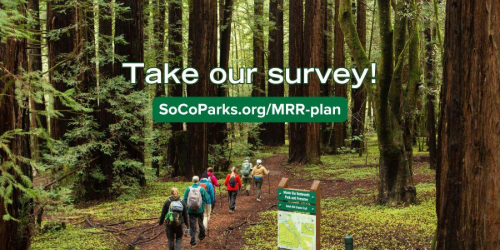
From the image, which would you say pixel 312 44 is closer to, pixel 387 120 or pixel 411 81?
pixel 411 81

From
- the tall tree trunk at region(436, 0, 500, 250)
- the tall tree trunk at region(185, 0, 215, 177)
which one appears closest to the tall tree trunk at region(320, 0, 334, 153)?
the tall tree trunk at region(185, 0, 215, 177)

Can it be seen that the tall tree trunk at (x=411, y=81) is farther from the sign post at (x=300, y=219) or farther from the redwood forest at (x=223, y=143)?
the sign post at (x=300, y=219)

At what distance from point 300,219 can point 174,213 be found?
2.60m

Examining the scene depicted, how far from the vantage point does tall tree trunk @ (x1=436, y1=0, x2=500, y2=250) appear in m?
4.55

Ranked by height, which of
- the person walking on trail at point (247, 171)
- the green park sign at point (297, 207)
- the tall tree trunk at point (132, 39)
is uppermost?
the tall tree trunk at point (132, 39)

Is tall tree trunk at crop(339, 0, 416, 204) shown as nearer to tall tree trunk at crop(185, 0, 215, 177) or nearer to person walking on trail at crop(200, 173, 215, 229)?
person walking on trail at crop(200, 173, 215, 229)

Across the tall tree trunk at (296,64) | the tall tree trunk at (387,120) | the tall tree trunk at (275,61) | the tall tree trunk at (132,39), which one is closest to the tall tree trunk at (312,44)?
the tall tree trunk at (296,64)

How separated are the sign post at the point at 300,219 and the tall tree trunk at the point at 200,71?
11.5 meters

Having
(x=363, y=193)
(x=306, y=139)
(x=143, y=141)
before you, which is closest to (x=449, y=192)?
(x=363, y=193)

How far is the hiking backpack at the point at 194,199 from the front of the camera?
9507 millimetres

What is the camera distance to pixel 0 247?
295 inches

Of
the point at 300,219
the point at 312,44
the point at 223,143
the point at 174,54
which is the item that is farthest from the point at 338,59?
the point at 300,219

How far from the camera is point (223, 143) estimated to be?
21.5 metres

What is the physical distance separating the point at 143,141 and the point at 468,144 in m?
12.2
